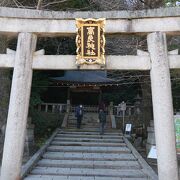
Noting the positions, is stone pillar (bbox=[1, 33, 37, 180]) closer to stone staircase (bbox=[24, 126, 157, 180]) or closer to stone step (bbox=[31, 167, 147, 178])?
stone staircase (bbox=[24, 126, 157, 180])

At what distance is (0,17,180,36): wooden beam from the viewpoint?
8133 millimetres

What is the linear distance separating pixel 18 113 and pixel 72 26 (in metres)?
2.57

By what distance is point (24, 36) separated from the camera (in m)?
8.33

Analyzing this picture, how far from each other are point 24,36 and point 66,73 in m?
17.5

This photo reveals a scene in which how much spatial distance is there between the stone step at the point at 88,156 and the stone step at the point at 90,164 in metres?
0.40

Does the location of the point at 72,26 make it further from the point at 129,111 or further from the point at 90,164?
the point at 129,111

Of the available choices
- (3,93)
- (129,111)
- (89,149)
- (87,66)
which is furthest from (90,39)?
(129,111)

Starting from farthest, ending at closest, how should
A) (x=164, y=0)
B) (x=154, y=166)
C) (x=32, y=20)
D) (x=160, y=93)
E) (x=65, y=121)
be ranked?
(x=65, y=121) < (x=164, y=0) < (x=154, y=166) < (x=32, y=20) < (x=160, y=93)

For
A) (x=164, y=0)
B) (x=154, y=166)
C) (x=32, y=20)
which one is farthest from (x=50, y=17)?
(x=164, y=0)

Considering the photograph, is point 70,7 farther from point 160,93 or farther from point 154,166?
point 160,93

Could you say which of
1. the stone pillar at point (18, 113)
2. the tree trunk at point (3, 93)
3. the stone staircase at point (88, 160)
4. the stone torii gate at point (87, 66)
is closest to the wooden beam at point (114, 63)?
the stone torii gate at point (87, 66)

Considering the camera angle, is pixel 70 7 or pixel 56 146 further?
pixel 70 7

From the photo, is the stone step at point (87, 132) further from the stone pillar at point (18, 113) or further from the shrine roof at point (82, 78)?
the stone pillar at point (18, 113)

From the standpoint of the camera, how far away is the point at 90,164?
486 inches
